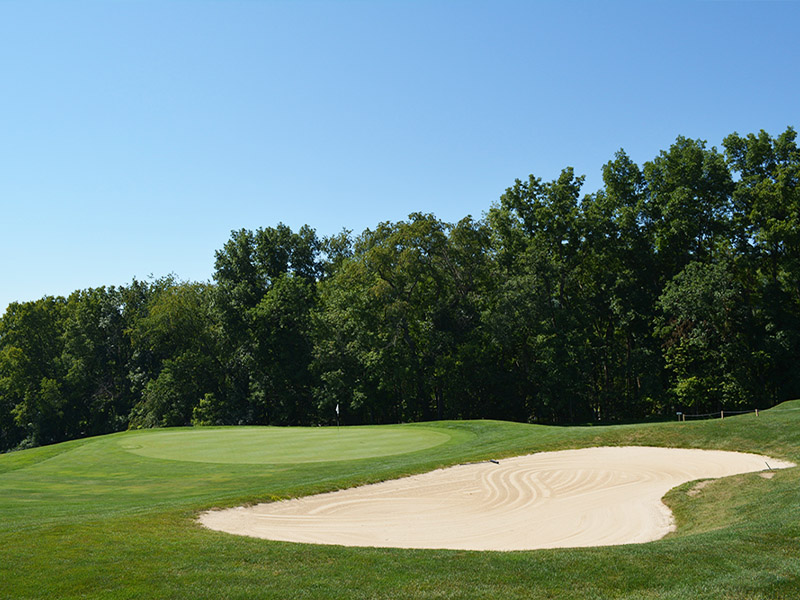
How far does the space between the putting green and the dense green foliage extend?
53.5ft

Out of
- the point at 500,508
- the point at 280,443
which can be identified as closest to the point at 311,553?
the point at 500,508

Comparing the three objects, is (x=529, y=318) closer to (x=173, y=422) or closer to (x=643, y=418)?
(x=643, y=418)

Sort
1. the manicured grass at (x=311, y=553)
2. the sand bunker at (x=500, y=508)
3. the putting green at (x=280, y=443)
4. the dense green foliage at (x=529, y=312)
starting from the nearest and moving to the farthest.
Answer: the manicured grass at (x=311, y=553), the sand bunker at (x=500, y=508), the putting green at (x=280, y=443), the dense green foliage at (x=529, y=312)

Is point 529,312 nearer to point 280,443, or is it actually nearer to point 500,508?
point 280,443

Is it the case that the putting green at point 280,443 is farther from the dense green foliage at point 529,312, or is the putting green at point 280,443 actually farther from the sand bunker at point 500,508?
the dense green foliage at point 529,312

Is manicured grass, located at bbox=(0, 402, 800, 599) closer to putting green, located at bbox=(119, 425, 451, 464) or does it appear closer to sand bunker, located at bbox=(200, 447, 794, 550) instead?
sand bunker, located at bbox=(200, 447, 794, 550)

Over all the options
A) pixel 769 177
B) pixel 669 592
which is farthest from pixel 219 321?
pixel 669 592

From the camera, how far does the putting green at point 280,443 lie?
20.2 m

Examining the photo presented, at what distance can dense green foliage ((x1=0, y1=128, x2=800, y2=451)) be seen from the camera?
35.8m

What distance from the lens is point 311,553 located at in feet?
26.3

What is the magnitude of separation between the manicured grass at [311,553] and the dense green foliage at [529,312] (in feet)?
65.8

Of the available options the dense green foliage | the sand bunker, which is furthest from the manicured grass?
the dense green foliage

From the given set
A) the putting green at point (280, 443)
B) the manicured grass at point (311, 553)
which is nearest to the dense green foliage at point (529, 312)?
the putting green at point (280, 443)

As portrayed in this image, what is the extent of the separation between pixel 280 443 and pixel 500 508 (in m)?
12.9
